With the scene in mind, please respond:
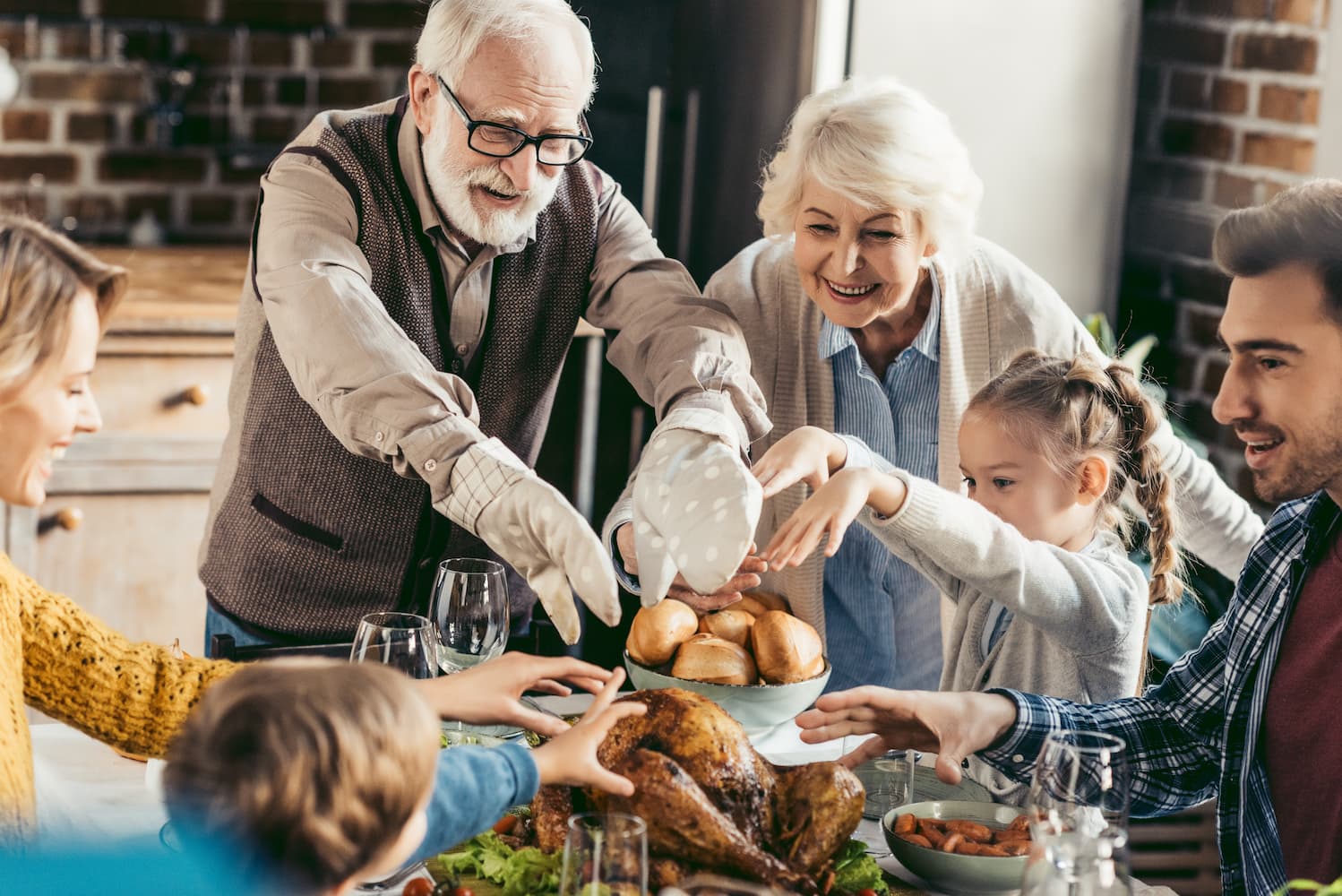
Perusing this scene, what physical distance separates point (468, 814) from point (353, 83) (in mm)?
2546

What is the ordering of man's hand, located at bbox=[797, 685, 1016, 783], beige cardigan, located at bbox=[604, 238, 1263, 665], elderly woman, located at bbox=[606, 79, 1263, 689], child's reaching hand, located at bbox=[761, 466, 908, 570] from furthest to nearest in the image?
beige cardigan, located at bbox=[604, 238, 1263, 665]
elderly woman, located at bbox=[606, 79, 1263, 689]
child's reaching hand, located at bbox=[761, 466, 908, 570]
man's hand, located at bbox=[797, 685, 1016, 783]

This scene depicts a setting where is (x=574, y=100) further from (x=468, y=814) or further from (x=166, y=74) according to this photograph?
(x=166, y=74)

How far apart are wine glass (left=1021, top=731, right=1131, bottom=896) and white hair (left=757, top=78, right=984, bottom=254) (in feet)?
2.60

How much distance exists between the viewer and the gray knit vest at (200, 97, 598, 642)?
5.40 feet

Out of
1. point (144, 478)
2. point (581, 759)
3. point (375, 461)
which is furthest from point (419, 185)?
point (144, 478)

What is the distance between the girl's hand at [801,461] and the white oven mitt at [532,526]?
0.94 feet

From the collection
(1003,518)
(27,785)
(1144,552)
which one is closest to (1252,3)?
(1144,552)

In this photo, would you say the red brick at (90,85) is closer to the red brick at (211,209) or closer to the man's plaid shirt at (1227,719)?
the red brick at (211,209)

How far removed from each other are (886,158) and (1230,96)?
48.6 inches

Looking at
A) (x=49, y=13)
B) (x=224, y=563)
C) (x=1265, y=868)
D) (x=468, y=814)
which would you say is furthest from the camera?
(x=49, y=13)

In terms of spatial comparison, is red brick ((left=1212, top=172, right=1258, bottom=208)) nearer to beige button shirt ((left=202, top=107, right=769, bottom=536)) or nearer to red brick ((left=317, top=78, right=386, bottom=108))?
beige button shirt ((left=202, top=107, right=769, bottom=536))

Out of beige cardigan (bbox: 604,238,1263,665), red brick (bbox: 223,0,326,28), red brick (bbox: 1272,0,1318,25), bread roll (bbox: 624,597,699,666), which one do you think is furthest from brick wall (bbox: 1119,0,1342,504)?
red brick (bbox: 223,0,326,28)

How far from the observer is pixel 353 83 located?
3260 mm

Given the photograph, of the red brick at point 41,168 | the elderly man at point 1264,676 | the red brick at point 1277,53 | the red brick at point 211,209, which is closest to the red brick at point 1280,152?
the red brick at point 1277,53
